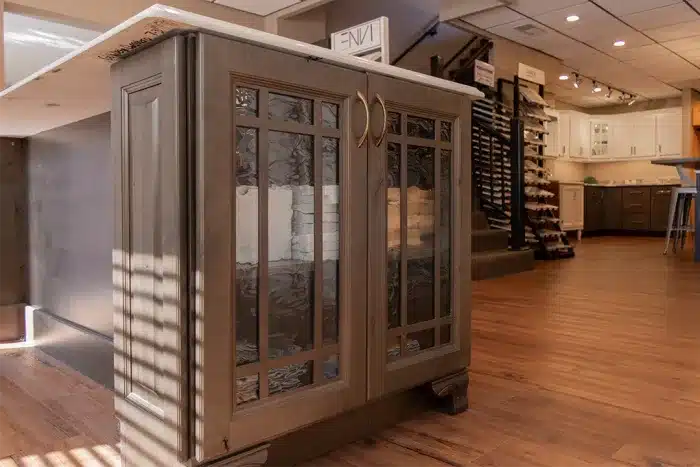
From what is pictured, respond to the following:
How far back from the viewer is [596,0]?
19.4 ft

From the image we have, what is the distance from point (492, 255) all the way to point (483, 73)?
237 cm

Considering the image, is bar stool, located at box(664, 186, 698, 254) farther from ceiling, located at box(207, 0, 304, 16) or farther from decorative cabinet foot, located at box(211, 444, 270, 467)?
decorative cabinet foot, located at box(211, 444, 270, 467)

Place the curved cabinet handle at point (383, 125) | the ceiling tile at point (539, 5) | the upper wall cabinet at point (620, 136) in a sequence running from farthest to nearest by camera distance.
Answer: the upper wall cabinet at point (620, 136), the ceiling tile at point (539, 5), the curved cabinet handle at point (383, 125)

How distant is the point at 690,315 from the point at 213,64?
3190 millimetres

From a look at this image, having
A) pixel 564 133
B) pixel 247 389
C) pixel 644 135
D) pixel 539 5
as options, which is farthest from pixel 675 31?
pixel 247 389

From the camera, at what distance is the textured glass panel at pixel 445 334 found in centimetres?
166

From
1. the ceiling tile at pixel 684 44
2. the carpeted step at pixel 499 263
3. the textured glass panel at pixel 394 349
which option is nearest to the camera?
the textured glass panel at pixel 394 349

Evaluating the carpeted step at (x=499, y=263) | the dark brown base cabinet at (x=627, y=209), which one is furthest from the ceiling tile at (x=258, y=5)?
the dark brown base cabinet at (x=627, y=209)

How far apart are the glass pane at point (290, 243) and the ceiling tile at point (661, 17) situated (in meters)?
6.26

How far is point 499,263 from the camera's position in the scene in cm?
543

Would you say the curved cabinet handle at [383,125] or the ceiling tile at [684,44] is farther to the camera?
the ceiling tile at [684,44]

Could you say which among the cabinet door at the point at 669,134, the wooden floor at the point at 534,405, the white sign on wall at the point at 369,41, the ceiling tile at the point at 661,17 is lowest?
the wooden floor at the point at 534,405

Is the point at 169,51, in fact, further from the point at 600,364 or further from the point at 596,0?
the point at 596,0

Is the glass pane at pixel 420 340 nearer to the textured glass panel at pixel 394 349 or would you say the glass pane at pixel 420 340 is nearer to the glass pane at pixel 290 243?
the textured glass panel at pixel 394 349
